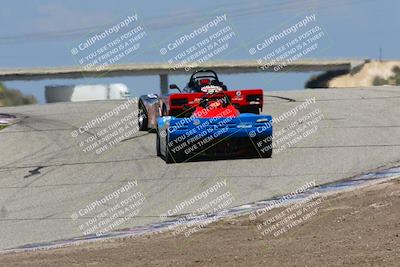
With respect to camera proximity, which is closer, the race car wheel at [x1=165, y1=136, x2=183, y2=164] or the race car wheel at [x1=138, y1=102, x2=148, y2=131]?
the race car wheel at [x1=165, y1=136, x2=183, y2=164]

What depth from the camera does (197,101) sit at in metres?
15.3

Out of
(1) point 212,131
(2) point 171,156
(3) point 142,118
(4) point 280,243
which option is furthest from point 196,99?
(4) point 280,243

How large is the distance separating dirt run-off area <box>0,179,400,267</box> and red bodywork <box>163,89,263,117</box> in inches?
205

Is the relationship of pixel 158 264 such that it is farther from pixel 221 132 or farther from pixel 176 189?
pixel 221 132

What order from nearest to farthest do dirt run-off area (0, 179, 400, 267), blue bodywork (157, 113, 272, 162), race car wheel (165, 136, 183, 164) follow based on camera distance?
1. dirt run-off area (0, 179, 400, 267)
2. blue bodywork (157, 113, 272, 162)
3. race car wheel (165, 136, 183, 164)

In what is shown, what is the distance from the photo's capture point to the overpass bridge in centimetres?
8325

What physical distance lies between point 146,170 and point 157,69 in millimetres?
72659

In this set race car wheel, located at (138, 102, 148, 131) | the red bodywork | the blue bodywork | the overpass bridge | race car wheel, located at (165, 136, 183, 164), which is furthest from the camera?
the overpass bridge

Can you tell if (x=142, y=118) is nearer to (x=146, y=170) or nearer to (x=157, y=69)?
(x=146, y=170)

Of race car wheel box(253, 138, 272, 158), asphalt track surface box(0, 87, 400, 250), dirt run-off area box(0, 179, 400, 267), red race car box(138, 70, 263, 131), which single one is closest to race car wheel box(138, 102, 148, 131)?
asphalt track surface box(0, 87, 400, 250)

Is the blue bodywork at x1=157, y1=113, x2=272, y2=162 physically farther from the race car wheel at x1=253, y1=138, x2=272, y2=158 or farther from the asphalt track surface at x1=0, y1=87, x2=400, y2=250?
the asphalt track surface at x1=0, y1=87, x2=400, y2=250

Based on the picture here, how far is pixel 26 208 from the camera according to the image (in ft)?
41.4

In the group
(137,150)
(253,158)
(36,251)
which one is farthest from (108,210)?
(137,150)

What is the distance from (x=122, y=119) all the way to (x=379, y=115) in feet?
23.0
